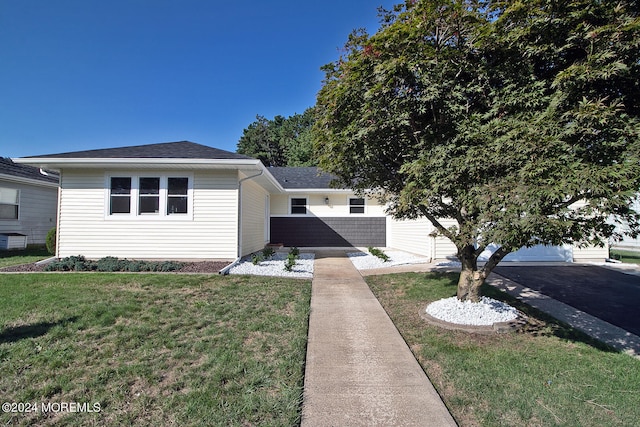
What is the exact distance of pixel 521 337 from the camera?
13.7 feet

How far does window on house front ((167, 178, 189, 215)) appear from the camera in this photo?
372 inches

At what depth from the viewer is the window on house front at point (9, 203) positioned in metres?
12.4

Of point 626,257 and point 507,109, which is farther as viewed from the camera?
point 626,257

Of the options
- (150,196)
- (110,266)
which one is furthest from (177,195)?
(110,266)

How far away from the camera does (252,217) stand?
38.5 feet

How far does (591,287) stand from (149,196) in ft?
38.1

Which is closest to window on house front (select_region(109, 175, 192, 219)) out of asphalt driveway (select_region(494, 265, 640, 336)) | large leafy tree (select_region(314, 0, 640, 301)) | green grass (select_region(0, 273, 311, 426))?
green grass (select_region(0, 273, 311, 426))

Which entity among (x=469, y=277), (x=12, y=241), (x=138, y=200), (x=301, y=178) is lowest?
(x=469, y=277)

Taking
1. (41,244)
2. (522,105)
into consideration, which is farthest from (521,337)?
(41,244)

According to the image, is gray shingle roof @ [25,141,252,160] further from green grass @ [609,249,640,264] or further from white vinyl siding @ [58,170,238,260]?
green grass @ [609,249,640,264]

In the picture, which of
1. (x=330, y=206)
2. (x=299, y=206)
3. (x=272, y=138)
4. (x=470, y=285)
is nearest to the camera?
(x=470, y=285)

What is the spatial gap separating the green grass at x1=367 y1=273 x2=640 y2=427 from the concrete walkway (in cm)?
19

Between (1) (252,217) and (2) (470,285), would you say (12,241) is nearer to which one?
(1) (252,217)

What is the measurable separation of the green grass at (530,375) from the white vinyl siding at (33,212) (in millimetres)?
15968
